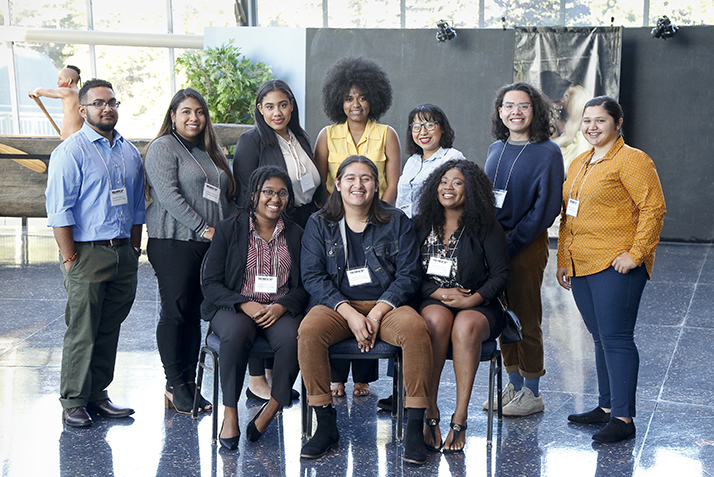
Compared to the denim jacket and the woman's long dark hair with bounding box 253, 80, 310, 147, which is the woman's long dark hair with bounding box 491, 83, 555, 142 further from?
the woman's long dark hair with bounding box 253, 80, 310, 147

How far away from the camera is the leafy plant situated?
9961mm

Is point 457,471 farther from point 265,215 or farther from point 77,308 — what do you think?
point 77,308

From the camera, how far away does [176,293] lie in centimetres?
327

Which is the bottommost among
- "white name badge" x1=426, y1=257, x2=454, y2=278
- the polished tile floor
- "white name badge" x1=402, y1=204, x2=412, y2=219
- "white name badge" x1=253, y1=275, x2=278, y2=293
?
the polished tile floor

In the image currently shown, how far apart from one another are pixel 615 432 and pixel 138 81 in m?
11.5

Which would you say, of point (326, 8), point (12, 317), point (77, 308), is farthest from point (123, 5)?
point (77, 308)

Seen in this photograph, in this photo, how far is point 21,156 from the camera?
760 centimetres

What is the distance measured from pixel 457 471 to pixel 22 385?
2.45 metres

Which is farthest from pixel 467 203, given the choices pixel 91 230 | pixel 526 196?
pixel 91 230

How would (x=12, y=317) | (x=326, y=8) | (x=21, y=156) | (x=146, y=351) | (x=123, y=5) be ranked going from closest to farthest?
(x=146, y=351) < (x=12, y=317) < (x=21, y=156) < (x=326, y=8) < (x=123, y=5)

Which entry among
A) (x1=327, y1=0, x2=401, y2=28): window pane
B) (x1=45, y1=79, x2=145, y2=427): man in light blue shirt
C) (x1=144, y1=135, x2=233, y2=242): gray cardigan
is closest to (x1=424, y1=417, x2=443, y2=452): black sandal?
(x1=144, y1=135, x2=233, y2=242): gray cardigan

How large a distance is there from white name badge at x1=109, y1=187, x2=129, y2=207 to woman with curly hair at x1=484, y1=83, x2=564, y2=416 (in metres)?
1.75

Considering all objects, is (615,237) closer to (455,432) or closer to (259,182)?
(455,432)

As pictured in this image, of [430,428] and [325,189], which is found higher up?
[325,189]
